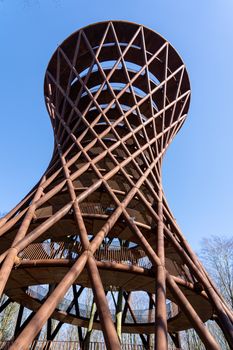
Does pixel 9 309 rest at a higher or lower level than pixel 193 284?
lower

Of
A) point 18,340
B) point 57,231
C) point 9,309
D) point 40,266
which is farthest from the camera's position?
point 9,309

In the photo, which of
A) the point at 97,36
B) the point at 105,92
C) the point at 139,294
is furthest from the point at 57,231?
the point at 139,294

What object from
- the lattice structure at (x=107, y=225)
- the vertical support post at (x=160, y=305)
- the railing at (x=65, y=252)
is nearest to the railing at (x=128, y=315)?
the lattice structure at (x=107, y=225)

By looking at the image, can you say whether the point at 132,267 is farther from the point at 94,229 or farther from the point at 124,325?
the point at 124,325

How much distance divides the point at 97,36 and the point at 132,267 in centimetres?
1485

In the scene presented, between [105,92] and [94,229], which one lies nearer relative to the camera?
[94,229]

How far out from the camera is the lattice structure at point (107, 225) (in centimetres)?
667

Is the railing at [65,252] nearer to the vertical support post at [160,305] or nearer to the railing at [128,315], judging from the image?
the vertical support post at [160,305]

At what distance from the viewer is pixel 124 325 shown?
14297 mm

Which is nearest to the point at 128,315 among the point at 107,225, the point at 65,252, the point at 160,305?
the point at 65,252

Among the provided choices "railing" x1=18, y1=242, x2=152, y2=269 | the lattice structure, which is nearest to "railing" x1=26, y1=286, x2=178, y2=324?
the lattice structure

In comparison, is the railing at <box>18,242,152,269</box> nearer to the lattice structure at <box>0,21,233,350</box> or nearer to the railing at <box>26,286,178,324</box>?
the lattice structure at <box>0,21,233,350</box>

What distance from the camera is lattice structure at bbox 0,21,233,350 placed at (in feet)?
21.9

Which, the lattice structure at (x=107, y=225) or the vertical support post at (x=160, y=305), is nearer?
the vertical support post at (x=160, y=305)
